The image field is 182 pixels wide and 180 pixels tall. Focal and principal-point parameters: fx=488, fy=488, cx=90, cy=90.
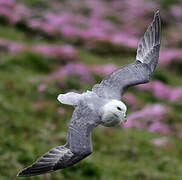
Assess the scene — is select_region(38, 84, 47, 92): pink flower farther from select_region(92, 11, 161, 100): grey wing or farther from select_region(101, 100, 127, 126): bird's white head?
select_region(101, 100, 127, 126): bird's white head

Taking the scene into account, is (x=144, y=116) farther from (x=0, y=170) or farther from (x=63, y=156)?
(x=63, y=156)

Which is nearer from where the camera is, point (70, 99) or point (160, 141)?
point (70, 99)

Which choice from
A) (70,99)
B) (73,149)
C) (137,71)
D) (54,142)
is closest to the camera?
(73,149)

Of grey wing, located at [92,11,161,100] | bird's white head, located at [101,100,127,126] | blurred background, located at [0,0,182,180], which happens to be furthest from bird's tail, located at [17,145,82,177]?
blurred background, located at [0,0,182,180]

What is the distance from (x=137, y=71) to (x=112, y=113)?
186 centimetres

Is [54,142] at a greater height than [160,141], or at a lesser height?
greater

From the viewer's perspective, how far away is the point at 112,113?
6.18 meters

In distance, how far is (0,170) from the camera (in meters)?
8.42

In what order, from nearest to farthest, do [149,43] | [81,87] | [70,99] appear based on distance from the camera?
1. [70,99]
2. [149,43]
3. [81,87]

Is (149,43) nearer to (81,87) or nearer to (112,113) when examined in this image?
(112,113)

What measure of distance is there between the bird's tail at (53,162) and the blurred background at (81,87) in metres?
2.27

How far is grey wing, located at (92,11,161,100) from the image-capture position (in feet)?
23.8

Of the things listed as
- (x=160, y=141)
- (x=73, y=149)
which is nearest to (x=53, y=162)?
(x=73, y=149)

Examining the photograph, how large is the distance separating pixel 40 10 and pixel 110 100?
1938cm
